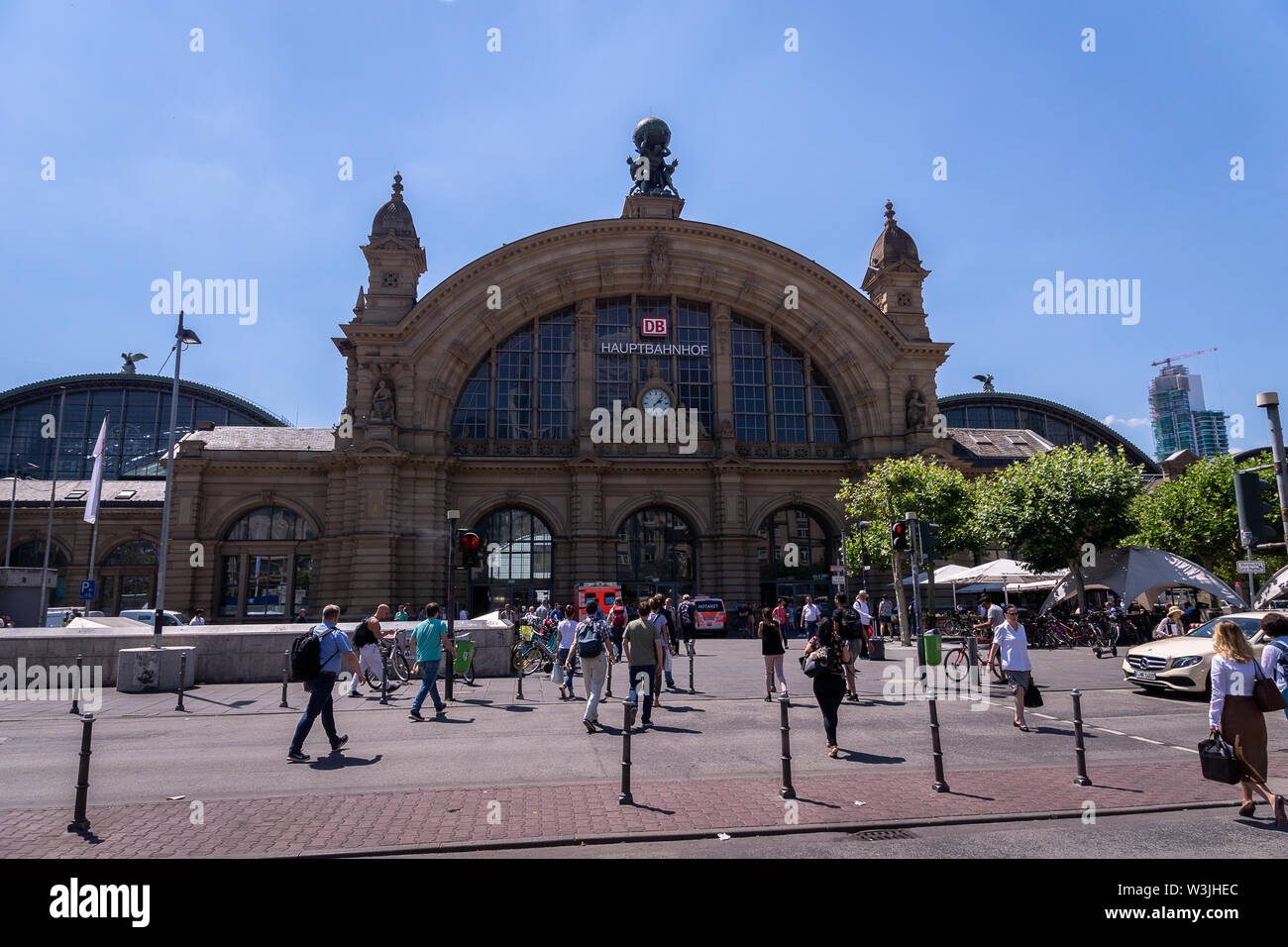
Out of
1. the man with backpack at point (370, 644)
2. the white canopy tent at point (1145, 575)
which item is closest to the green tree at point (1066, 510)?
the white canopy tent at point (1145, 575)

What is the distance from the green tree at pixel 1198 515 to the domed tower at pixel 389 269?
37285 millimetres

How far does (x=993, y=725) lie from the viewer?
40.6ft

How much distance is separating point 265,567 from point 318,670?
31.9 m

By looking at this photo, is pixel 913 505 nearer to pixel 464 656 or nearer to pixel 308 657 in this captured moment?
pixel 464 656

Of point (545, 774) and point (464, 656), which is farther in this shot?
point (464, 656)

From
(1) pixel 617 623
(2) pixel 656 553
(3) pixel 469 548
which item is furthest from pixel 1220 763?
(2) pixel 656 553

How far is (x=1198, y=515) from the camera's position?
34406 mm

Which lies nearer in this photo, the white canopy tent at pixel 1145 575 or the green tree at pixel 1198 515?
the white canopy tent at pixel 1145 575

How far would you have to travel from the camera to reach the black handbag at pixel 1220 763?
22.0ft

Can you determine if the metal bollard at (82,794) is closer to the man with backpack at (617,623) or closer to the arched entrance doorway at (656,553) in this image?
the man with backpack at (617,623)

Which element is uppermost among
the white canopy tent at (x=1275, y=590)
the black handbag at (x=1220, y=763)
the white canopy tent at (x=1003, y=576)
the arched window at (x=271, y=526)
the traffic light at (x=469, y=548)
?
the arched window at (x=271, y=526)

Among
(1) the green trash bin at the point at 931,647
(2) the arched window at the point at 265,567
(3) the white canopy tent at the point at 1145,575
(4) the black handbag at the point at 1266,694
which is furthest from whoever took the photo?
(2) the arched window at the point at 265,567
